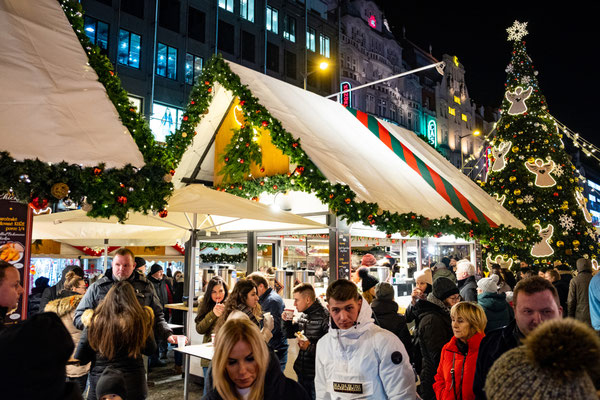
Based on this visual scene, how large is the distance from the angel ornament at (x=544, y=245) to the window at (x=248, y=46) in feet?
67.7

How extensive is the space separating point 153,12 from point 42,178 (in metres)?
22.0

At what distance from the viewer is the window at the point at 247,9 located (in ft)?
96.6

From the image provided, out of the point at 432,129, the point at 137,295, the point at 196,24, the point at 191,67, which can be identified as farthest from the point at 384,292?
the point at 432,129

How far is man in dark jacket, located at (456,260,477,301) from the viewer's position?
7.11m

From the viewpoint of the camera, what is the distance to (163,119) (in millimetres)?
23438

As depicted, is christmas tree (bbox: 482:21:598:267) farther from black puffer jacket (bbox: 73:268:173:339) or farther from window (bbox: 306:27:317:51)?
window (bbox: 306:27:317:51)

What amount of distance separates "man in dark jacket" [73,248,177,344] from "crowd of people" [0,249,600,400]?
16mm

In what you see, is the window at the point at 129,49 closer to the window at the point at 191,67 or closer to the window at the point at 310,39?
the window at the point at 191,67

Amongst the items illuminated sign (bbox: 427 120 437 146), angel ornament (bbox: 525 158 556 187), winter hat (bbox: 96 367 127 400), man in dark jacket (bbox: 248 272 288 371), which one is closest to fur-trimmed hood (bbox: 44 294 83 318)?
man in dark jacket (bbox: 248 272 288 371)

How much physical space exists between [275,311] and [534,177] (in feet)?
42.0

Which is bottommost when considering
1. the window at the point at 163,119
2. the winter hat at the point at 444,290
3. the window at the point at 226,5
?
the winter hat at the point at 444,290

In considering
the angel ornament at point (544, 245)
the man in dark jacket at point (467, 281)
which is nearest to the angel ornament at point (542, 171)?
the angel ornament at point (544, 245)

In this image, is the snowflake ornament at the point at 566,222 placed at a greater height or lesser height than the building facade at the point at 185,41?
lesser

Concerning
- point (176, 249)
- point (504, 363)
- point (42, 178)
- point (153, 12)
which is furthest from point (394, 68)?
point (504, 363)
